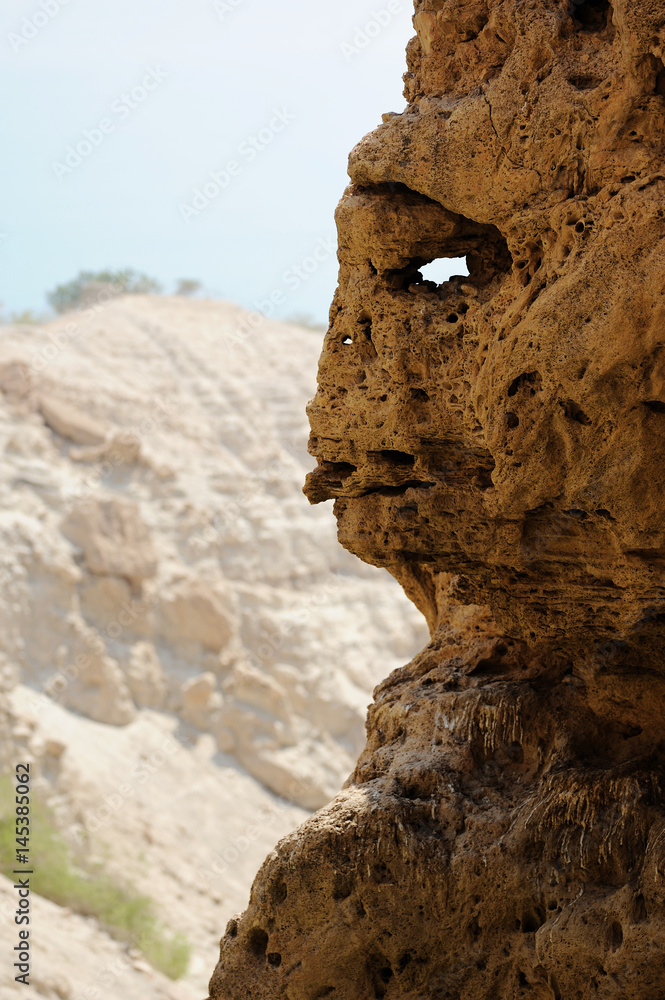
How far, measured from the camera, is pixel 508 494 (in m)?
3.57

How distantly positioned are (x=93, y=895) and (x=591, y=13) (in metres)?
11.4

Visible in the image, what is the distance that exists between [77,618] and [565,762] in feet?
38.0

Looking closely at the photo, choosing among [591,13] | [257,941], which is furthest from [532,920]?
[591,13]

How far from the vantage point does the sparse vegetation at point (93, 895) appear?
1195 cm

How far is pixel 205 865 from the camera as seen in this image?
44.2 ft

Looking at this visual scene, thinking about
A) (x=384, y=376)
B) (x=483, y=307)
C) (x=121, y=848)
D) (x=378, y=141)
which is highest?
(x=378, y=141)

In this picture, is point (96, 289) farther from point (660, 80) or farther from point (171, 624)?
point (660, 80)

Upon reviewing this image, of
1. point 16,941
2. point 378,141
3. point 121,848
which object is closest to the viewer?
point 378,141

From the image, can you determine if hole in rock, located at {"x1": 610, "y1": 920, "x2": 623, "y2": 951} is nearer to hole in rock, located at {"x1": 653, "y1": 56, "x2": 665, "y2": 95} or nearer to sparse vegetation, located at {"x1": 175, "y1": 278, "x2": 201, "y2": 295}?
hole in rock, located at {"x1": 653, "y1": 56, "x2": 665, "y2": 95}

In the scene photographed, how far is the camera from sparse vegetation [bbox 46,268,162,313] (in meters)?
24.1

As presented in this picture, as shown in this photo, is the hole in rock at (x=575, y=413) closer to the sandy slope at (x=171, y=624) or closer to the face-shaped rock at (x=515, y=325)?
the face-shaped rock at (x=515, y=325)

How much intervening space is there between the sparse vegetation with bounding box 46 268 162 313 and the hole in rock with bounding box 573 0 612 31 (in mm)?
20562

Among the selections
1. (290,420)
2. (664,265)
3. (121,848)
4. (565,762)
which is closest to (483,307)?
(664,265)

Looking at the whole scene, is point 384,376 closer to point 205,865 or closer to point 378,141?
point 378,141
